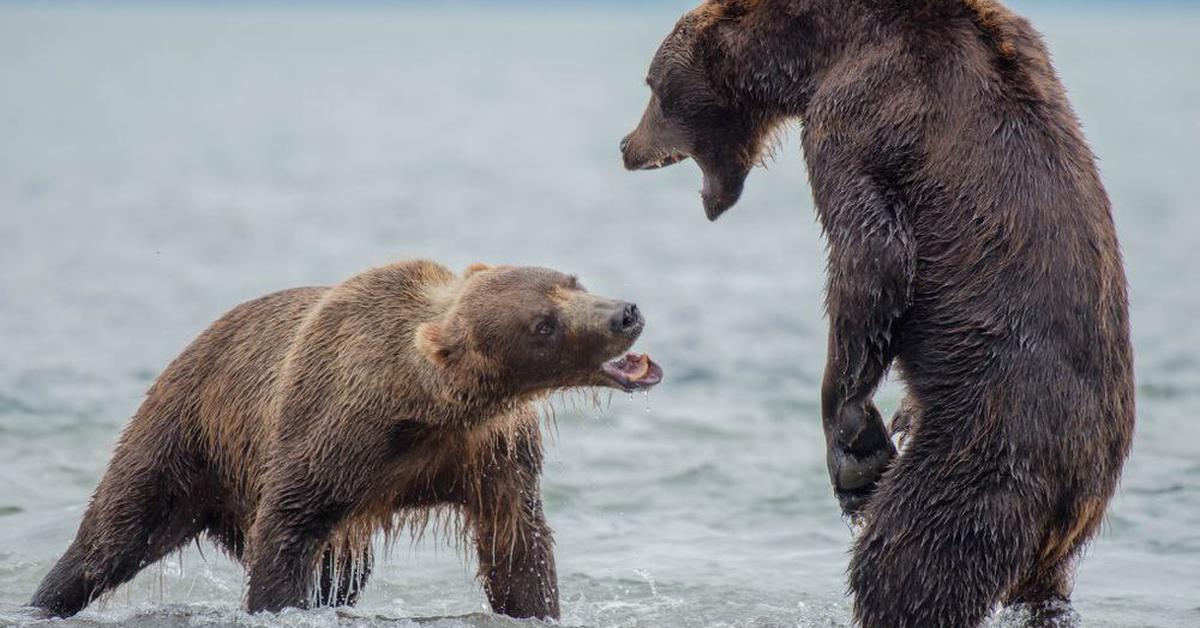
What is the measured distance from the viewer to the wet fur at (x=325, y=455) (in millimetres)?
7289

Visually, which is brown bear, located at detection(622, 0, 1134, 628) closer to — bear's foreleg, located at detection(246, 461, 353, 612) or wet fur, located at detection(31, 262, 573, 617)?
wet fur, located at detection(31, 262, 573, 617)

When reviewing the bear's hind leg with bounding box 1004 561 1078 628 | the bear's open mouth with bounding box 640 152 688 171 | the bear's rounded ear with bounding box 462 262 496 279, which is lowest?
the bear's hind leg with bounding box 1004 561 1078 628

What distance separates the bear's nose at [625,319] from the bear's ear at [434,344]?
0.63 m

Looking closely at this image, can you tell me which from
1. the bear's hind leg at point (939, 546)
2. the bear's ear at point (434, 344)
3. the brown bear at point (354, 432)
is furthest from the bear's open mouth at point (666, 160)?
the bear's hind leg at point (939, 546)

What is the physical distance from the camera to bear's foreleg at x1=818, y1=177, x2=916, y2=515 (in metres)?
6.43

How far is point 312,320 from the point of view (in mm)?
7750

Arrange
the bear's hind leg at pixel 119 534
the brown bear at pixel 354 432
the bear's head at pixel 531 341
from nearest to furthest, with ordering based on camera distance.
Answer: the bear's head at pixel 531 341
the brown bear at pixel 354 432
the bear's hind leg at pixel 119 534

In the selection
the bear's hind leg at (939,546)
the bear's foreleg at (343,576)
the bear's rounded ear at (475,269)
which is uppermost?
the bear's rounded ear at (475,269)

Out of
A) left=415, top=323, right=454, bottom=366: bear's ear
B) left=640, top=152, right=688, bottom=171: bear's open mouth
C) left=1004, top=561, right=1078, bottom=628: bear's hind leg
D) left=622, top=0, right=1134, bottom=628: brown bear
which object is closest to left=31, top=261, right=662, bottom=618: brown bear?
left=415, top=323, right=454, bottom=366: bear's ear

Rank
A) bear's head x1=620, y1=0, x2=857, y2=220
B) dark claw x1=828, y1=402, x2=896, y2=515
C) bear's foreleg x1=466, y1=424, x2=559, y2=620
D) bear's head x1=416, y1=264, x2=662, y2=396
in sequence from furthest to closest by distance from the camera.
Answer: bear's foreleg x1=466, y1=424, x2=559, y2=620 → bear's head x1=416, y1=264, x2=662, y2=396 → bear's head x1=620, y1=0, x2=857, y2=220 → dark claw x1=828, y1=402, x2=896, y2=515

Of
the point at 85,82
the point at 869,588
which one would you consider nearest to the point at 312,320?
the point at 869,588

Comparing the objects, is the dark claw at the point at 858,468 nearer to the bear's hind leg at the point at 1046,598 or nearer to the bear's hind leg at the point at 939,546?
the bear's hind leg at the point at 939,546

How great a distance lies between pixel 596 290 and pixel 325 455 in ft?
43.6

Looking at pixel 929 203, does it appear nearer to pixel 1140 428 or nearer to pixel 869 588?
pixel 869 588
